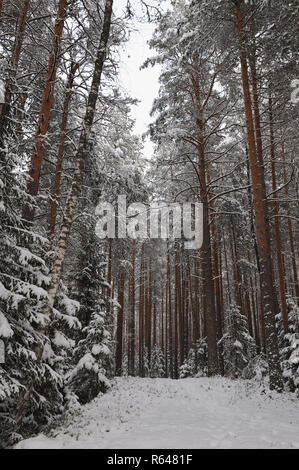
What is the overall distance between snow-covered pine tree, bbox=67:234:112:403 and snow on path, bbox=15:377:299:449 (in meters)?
1.10

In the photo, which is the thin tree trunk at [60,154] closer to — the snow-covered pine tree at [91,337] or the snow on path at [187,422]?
the snow-covered pine tree at [91,337]

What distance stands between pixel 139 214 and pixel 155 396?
8174 mm

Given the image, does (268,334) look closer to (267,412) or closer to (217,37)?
(267,412)

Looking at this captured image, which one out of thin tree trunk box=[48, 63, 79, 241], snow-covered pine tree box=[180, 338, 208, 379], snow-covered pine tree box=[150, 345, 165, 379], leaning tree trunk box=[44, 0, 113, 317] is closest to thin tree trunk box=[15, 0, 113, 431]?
leaning tree trunk box=[44, 0, 113, 317]

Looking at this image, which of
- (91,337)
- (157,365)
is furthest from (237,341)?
(157,365)

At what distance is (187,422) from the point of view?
6363 mm

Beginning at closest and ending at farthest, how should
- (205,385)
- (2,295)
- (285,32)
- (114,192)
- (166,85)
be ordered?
(2,295) < (285,32) < (205,385) < (114,192) < (166,85)

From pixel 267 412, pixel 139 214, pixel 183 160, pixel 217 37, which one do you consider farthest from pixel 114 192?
pixel 267 412

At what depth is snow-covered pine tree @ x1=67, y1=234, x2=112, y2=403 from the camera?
36.0ft

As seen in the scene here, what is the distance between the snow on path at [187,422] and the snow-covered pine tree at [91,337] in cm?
110

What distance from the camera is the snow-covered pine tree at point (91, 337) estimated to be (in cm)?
1097

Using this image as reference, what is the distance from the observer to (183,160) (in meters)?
15.4

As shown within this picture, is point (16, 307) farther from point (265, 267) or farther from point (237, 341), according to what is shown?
point (237, 341)
